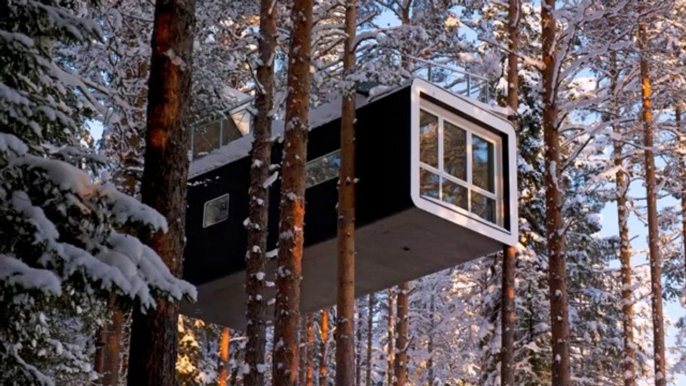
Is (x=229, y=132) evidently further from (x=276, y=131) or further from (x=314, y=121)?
(x=314, y=121)

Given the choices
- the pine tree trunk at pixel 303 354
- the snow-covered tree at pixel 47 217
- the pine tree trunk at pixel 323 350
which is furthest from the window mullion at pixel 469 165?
the pine tree trunk at pixel 323 350

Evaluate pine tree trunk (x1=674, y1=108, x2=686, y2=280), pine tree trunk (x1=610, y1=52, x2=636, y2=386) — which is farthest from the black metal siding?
pine tree trunk (x1=674, y1=108, x2=686, y2=280)

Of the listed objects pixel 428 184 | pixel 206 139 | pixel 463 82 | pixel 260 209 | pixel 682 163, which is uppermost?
pixel 682 163

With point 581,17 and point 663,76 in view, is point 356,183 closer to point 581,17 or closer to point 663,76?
point 581,17

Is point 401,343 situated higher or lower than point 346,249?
higher

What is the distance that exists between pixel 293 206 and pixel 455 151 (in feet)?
11.9

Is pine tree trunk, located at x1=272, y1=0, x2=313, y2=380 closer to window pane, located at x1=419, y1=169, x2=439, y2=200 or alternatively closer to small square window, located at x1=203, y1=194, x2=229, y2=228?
window pane, located at x1=419, y1=169, x2=439, y2=200

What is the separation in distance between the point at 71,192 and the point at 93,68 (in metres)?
9.01

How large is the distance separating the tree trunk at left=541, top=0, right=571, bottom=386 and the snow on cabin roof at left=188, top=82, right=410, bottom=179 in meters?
2.80

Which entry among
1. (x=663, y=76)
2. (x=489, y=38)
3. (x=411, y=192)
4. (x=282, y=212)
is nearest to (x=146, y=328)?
(x=282, y=212)

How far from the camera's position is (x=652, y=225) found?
23.4 m

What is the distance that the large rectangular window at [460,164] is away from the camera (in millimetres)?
16062

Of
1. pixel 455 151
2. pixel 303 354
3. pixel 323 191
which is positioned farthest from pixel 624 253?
pixel 303 354

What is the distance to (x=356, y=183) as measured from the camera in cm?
1631
